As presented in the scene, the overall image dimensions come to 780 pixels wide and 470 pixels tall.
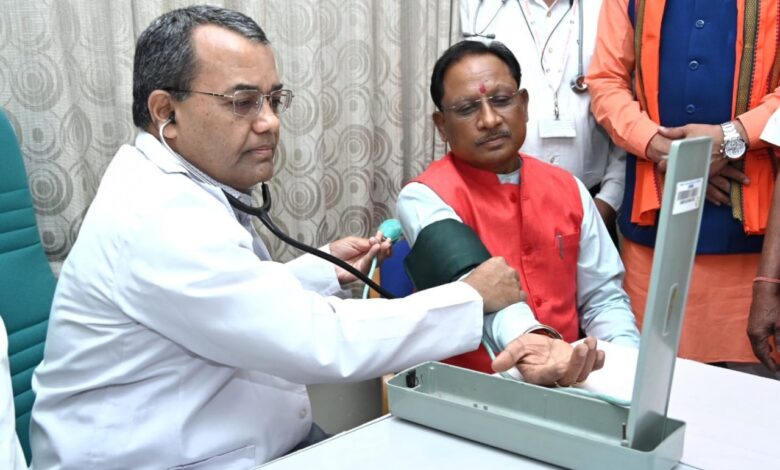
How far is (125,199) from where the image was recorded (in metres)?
1.13

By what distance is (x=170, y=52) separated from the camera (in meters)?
1.21

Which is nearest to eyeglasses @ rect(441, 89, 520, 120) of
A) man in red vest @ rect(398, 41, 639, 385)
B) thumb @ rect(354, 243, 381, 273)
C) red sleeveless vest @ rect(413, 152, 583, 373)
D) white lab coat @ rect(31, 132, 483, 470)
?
man in red vest @ rect(398, 41, 639, 385)

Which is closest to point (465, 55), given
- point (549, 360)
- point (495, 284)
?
point (495, 284)

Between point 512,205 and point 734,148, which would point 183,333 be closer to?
point 512,205

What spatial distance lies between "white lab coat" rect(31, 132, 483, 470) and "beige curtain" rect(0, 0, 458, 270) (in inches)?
22.7

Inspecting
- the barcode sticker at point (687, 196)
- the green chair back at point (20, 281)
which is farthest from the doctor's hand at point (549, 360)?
the green chair back at point (20, 281)

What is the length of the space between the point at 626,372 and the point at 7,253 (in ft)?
3.97

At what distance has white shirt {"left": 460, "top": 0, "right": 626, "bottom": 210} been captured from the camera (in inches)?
82.9

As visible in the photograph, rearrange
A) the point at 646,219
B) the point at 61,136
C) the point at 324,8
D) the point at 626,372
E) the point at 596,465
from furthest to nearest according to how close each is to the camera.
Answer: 1. the point at 324,8
2. the point at 646,219
3. the point at 61,136
4. the point at 626,372
5. the point at 596,465

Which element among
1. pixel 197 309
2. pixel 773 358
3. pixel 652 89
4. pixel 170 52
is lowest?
pixel 773 358

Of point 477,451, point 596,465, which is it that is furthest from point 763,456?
point 477,451

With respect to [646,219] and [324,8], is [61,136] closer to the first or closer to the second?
[324,8]

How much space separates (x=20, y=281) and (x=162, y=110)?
0.54m

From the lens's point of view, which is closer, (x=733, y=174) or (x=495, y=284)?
(x=495, y=284)
